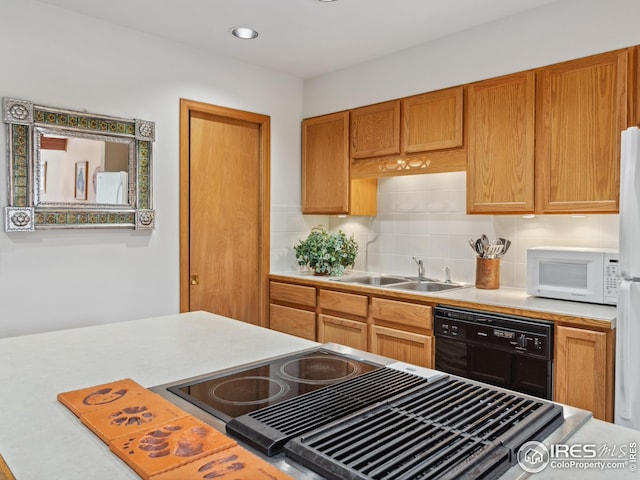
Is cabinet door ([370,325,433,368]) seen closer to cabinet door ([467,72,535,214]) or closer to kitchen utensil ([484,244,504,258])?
kitchen utensil ([484,244,504,258])

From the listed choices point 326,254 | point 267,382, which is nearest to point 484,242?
point 326,254

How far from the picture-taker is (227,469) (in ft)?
2.65

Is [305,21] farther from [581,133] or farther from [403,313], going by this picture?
[403,313]

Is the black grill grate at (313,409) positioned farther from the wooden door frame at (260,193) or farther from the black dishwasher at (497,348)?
the wooden door frame at (260,193)

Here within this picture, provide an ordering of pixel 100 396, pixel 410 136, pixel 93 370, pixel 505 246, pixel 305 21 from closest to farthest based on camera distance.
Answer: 1. pixel 100 396
2. pixel 93 370
3. pixel 305 21
4. pixel 505 246
5. pixel 410 136

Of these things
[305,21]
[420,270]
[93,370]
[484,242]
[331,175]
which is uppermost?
[305,21]

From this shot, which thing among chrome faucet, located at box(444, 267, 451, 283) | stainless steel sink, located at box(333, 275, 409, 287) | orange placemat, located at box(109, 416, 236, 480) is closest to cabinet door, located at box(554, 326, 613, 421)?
chrome faucet, located at box(444, 267, 451, 283)

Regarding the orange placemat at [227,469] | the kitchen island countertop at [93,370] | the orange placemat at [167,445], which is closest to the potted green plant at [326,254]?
the kitchen island countertop at [93,370]

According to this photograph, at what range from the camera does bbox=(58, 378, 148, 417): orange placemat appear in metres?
1.08

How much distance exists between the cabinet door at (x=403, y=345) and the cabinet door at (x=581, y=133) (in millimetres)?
1024

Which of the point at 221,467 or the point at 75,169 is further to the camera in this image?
the point at 75,169

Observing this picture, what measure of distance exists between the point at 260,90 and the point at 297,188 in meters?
0.85

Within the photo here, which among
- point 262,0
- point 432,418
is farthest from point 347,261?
point 432,418

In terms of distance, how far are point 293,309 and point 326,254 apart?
0.49 m
